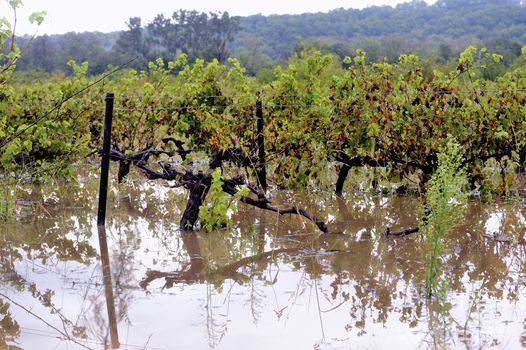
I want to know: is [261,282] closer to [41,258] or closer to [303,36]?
[41,258]

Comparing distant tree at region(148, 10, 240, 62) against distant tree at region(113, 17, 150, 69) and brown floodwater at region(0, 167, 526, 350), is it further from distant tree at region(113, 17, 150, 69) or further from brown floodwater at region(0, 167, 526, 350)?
→ brown floodwater at region(0, 167, 526, 350)

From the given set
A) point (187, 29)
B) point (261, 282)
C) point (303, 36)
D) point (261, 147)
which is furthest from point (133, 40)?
point (261, 282)

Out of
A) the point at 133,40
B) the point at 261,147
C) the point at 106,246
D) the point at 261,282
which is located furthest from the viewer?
the point at 133,40

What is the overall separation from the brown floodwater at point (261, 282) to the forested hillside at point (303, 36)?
147ft

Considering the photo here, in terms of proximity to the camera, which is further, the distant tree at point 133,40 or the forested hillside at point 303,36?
the distant tree at point 133,40

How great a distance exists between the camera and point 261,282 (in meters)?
6.61

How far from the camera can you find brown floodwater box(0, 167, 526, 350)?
5266 millimetres

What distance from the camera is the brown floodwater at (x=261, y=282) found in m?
5.27

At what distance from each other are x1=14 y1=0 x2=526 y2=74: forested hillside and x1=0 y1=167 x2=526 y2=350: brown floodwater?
4477cm

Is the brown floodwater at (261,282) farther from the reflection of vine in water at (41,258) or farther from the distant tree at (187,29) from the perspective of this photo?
the distant tree at (187,29)

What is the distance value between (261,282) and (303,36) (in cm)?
9708

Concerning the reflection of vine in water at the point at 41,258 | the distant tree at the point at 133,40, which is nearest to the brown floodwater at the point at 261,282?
the reflection of vine in water at the point at 41,258

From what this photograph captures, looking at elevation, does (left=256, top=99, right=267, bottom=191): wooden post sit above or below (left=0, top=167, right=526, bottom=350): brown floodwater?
above

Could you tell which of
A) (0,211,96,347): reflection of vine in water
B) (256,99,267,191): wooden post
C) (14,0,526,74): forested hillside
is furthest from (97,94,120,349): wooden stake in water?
(14,0,526,74): forested hillside
